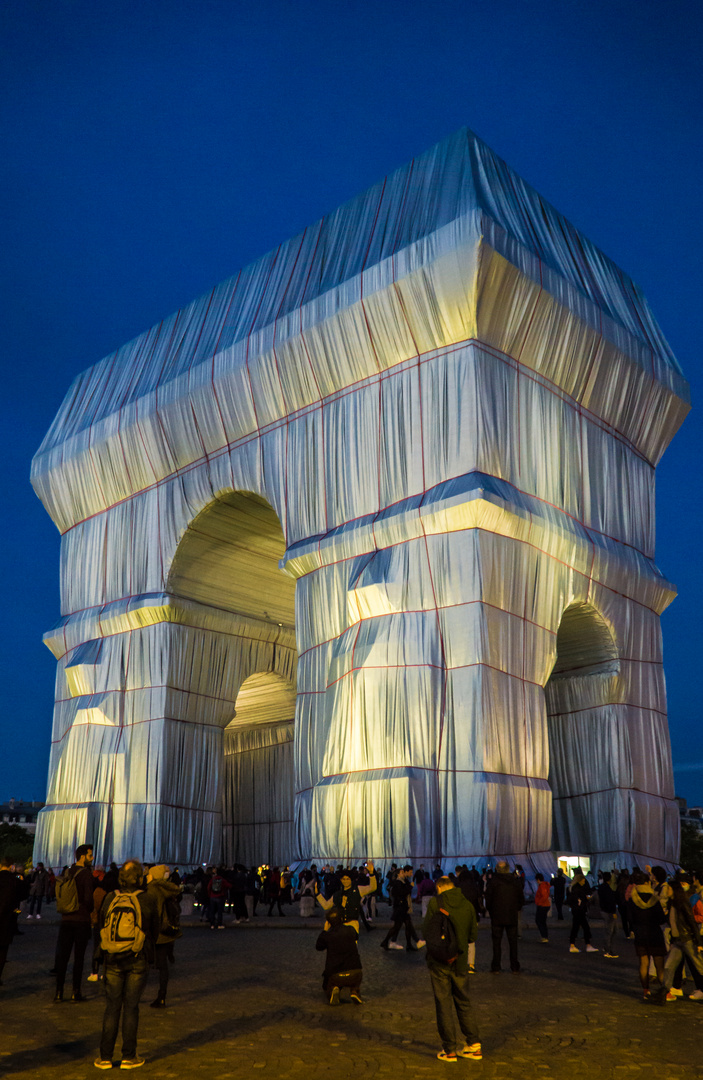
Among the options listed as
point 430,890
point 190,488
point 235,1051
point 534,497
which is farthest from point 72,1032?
point 190,488

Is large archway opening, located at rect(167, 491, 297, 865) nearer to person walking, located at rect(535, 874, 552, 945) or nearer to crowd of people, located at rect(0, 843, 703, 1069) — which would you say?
crowd of people, located at rect(0, 843, 703, 1069)

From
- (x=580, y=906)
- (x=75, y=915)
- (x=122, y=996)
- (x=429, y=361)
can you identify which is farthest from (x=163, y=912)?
(x=429, y=361)

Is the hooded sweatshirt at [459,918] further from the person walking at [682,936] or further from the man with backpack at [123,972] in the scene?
the person walking at [682,936]

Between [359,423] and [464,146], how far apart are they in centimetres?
837

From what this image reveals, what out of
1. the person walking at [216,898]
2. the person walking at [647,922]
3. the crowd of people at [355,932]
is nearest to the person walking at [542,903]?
the crowd of people at [355,932]

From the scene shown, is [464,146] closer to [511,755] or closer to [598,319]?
[598,319]

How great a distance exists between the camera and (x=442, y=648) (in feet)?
85.4

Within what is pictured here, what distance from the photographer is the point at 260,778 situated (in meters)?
47.1

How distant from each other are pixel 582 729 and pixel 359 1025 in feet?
75.2

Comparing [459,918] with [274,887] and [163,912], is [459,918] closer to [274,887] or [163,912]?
[163,912]

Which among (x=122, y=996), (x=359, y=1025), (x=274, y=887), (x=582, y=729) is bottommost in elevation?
(x=359, y=1025)

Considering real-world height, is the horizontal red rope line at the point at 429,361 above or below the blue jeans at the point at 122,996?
above

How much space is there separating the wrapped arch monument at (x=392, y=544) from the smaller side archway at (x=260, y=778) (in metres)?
5.56

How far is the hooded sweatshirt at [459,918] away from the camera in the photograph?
7.98m
